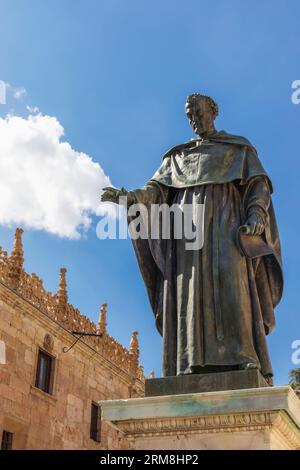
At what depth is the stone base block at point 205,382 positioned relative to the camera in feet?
14.9

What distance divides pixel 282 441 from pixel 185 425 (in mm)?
605

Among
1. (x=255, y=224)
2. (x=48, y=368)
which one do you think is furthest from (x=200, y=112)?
(x=48, y=368)

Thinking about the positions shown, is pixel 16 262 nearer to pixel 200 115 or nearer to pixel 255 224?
pixel 200 115

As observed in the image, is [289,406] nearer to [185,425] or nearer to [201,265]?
[185,425]

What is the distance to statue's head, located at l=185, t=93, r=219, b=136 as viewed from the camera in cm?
577

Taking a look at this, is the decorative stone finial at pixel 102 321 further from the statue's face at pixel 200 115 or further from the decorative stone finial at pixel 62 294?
the statue's face at pixel 200 115

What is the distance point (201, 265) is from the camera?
200 inches

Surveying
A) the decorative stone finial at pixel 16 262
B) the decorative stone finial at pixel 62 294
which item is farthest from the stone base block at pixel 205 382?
the decorative stone finial at pixel 62 294

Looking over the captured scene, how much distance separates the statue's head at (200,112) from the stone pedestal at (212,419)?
2.29 meters

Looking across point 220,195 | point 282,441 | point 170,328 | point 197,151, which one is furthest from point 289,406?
point 197,151

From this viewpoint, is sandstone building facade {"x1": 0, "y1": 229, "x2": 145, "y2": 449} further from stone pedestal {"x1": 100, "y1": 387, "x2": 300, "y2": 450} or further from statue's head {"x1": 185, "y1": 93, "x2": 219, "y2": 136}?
stone pedestal {"x1": 100, "y1": 387, "x2": 300, "y2": 450}

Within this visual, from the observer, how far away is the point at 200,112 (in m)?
5.78

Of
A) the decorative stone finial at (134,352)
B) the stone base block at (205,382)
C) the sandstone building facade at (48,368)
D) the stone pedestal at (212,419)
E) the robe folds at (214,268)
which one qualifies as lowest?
the stone pedestal at (212,419)
